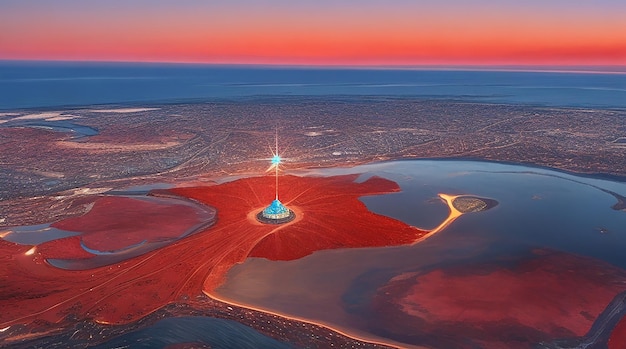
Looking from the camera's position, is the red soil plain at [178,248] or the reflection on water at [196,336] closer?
the reflection on water at [196,336]

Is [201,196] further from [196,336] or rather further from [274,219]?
[196,336]

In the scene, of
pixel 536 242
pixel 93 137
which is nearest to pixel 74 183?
pixel 93 137

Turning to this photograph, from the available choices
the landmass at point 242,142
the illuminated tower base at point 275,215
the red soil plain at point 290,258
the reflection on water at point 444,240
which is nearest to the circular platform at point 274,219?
the illuminated tower base at point 275,215

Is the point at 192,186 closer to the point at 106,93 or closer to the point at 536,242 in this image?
the point at 536,242

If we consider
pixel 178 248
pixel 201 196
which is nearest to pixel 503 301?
pixel 178 248

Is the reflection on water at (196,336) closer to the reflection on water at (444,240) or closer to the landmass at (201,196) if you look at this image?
the landmass at (201,196)

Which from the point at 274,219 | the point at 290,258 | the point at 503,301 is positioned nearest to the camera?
the point at 503,301
